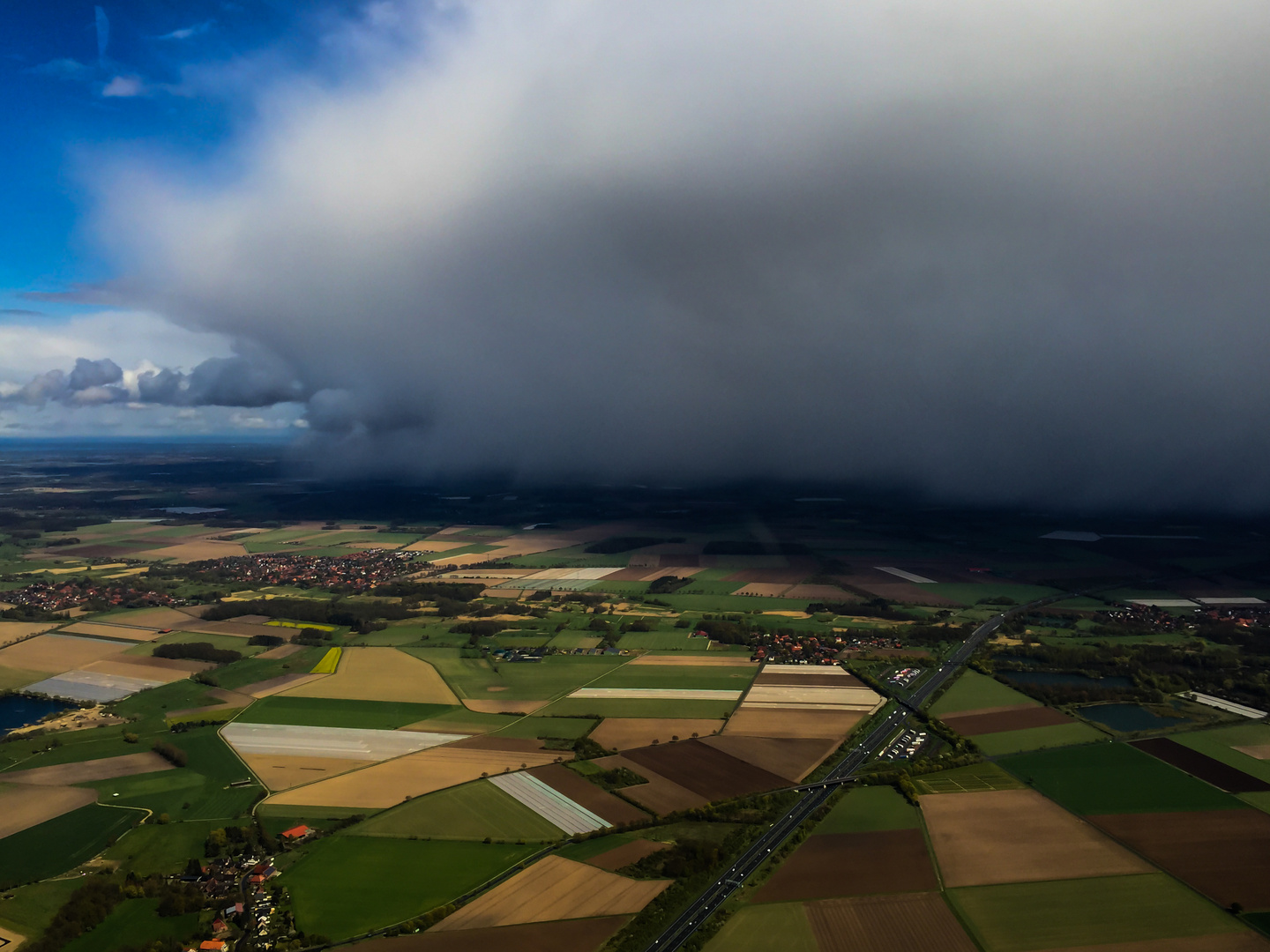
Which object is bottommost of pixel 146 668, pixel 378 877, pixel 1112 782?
pixel 378 877

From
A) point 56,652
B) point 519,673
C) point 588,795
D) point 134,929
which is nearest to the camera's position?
point 134,929

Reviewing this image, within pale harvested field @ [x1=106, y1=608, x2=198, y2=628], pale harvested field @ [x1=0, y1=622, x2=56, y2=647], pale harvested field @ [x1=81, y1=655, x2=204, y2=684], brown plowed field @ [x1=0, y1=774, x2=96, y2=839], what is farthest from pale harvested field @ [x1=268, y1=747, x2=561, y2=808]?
pale harvested field @ [x1=0, y1=622, x2=56, y2=647]

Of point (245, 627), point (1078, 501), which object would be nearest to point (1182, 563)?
point (1078, 501)

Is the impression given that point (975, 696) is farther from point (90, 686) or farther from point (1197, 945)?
point (90, 686)

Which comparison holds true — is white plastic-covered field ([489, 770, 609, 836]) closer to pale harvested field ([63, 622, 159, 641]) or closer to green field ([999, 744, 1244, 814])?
green field ([999, 744, 1244, 814])

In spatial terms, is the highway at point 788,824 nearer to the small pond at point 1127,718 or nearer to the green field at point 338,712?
the small pond at point 1127,718

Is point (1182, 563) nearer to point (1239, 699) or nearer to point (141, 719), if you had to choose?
point (1239, 699)

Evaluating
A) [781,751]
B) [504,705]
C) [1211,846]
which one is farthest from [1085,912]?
[504,705]
